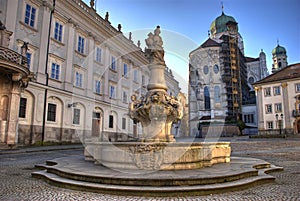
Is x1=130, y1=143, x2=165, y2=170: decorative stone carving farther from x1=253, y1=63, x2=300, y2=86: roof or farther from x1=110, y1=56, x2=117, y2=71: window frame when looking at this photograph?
x1=253, y1=63, x2=300, y2=86: roof

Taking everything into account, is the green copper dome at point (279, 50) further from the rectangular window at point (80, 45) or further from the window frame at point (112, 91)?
the rectangular window at point (80, 45)

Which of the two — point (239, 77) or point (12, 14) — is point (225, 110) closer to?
point (239, 77)

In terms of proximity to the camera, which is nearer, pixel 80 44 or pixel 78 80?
pixel 78 80

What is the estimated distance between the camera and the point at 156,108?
29.1ft

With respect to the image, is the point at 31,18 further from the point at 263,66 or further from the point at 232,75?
the point at 263,66

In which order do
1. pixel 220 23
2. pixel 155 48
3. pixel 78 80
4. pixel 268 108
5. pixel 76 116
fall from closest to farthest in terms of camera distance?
pixel 155 48
pixel 76 116
pixel 78 80
pixel 268 108
pixel 220 23

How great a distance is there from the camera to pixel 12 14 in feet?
63.2

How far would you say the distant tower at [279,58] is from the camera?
79.5 metres

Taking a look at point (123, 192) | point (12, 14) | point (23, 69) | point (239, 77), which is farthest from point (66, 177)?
point (239, 77)

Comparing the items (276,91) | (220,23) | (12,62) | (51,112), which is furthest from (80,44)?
(220,23)

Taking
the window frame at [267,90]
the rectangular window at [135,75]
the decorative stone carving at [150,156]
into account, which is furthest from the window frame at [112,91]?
the window frame at [267,90]

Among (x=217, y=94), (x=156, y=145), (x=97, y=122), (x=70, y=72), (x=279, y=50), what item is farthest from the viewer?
(x=279, y=50)

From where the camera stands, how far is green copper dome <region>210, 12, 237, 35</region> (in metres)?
74.9

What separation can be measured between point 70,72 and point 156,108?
18846mm
